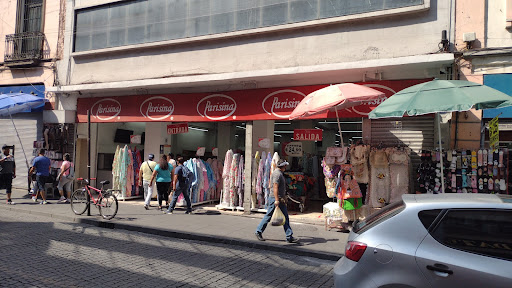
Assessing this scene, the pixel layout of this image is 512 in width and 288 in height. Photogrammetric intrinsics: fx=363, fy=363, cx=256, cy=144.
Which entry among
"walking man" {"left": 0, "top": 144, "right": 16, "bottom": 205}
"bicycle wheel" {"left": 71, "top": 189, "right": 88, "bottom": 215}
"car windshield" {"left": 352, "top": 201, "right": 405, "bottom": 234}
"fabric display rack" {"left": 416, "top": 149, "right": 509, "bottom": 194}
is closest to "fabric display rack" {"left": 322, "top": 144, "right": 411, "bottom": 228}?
"fabric display rack" {"left": 416, "top": 149, "right": 509, "bottom": 194}

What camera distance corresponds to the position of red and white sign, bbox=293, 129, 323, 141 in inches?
412

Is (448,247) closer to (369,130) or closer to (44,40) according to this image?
(369,130)

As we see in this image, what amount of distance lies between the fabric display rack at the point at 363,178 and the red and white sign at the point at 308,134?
1.52 meters

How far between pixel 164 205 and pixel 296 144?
5085 millimetres

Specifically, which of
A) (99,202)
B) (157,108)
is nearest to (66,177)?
(99,202)

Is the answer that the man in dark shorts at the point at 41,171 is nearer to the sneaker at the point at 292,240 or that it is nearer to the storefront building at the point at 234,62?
the storefront building at the point at 234,62

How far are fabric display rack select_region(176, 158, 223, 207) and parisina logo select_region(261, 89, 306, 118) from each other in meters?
3.12

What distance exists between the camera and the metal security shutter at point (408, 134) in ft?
29.8

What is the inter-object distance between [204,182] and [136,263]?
6.25 m

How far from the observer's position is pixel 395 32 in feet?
30.4

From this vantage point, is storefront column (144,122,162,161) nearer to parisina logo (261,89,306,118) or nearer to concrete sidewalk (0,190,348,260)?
concrete sidewalk (0,190,348,260)

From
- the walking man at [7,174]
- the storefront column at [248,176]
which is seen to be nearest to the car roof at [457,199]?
the storefront column at [248,176]

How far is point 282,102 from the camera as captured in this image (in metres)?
10.5

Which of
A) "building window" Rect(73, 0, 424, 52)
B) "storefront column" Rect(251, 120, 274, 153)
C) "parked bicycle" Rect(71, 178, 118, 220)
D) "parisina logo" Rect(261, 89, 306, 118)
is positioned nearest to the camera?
"parked bicycle" Rect(71, 178, 118, 220)
